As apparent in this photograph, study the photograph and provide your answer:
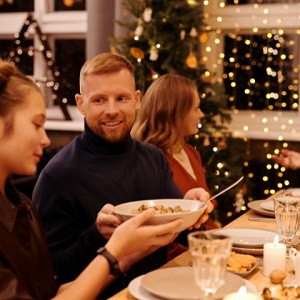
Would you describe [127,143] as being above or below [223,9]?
below

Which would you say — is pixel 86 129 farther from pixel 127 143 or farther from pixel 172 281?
pixel 172 281

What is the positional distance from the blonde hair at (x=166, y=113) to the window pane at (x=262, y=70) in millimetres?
1692

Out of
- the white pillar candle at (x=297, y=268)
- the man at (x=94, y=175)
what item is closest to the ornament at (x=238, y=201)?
the man at (x=94, y=175)

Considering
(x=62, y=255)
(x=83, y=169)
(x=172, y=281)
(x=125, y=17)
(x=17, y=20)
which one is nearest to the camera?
(x=172, y=281)

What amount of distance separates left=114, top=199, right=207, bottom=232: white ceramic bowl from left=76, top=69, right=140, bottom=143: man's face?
14.3 inches

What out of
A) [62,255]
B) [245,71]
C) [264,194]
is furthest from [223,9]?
[62,255]

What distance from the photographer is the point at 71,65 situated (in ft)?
17.7

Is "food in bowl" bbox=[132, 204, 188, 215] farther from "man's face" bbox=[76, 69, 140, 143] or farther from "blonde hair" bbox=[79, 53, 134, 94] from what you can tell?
"blonde hair" bbox=[79, 53, 134, 94]

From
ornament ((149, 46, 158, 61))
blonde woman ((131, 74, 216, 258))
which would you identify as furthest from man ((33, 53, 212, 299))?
ornament ((149, 46, 158, 61))

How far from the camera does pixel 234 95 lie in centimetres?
488

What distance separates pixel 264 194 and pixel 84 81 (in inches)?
112

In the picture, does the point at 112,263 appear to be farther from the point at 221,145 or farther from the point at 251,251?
the point at 221,145

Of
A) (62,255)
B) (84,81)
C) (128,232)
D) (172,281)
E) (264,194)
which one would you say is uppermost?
(84,81)

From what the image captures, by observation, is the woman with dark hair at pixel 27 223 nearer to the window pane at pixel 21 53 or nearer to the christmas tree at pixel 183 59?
the christmas tree at pixel 183 59
